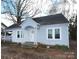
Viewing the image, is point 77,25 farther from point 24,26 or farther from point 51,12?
point 24,26

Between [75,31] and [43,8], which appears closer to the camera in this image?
[75,31]

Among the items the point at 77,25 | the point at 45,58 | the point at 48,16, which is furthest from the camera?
the point at 48,16

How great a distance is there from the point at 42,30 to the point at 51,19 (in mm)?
177

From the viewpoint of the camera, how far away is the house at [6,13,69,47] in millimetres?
2056

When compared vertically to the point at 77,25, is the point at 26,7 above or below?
above

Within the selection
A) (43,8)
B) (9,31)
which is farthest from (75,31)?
(9,31)

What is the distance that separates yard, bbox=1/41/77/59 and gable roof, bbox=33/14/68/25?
0.88 ft

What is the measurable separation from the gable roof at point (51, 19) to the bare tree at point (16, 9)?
0.36 feet

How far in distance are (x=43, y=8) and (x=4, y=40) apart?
0.50 meters

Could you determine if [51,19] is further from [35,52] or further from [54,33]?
[35,52]

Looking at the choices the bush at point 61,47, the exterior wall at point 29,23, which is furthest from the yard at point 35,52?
the exterior wall at point 29,23

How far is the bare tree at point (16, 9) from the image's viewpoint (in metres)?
2.01

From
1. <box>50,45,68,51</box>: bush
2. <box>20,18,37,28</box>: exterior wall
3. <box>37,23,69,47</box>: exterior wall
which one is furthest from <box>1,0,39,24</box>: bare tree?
<box>50,45,68,51</box>: bush

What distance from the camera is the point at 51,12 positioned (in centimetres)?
208
